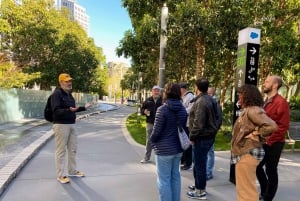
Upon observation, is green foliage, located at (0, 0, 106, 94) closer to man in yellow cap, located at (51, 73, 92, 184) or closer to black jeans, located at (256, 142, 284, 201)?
man in yellow cap, located at (51, 73, 92, 184)

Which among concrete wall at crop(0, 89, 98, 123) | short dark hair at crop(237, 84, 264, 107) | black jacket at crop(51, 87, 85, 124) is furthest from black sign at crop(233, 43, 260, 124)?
concrete wall at crop(0, 89, 98, 123)

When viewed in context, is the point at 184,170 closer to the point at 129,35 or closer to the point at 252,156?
the point at 252,156

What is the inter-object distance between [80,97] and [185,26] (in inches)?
1336

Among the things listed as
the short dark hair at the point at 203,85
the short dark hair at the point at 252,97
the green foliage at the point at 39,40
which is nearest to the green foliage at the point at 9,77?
the green foliage at the point at 39,40

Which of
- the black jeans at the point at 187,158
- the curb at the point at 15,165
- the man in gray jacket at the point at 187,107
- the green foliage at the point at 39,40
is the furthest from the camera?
the green foliage at the point at 39,40

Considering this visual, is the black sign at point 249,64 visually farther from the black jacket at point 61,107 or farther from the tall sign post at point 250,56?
the black jacket at point 61,107

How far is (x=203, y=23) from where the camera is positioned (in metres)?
11.9

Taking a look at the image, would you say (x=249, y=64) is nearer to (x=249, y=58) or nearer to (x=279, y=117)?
(x=249, y=58)

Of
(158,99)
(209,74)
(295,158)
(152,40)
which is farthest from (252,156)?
(209,74)

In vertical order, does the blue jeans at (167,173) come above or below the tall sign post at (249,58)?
below

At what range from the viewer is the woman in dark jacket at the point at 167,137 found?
15.3 ft

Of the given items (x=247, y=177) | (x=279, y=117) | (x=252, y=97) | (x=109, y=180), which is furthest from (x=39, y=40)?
(x=247, y=177)

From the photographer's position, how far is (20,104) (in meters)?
20.8

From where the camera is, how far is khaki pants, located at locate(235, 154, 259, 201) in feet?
14.3
